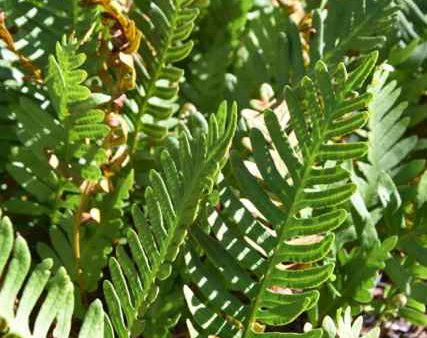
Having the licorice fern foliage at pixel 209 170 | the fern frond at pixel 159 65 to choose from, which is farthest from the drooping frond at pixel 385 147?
the fern frond at pixel 159 65

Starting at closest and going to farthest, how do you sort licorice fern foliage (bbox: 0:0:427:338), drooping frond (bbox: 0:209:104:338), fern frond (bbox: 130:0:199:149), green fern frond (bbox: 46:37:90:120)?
drooping frond (bbox: 0:209:104:338) < licorice fern foliage (bbox: 0:0:427:338) < green fern frond (bbox: 46:37:90:120) < fern frond (bbox: 130:0:199:149)

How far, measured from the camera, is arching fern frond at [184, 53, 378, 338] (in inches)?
35.8

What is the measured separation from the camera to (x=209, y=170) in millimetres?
892

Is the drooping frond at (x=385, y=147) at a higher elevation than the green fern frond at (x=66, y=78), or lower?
lower

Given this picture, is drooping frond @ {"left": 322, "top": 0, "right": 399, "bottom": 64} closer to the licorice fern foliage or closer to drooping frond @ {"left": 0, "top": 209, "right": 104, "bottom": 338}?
the licorice fern foliage

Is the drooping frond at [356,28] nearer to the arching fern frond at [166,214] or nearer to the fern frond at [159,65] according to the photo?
the fern frond at [159,65]

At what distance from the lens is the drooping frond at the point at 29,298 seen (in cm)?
81

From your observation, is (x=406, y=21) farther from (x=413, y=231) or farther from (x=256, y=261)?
(x=256, y=261)

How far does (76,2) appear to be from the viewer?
47.3 inches

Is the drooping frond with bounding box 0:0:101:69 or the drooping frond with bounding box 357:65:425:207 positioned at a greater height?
the drooping frond with bounding box 0:0:101:69

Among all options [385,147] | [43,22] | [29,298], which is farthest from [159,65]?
[29,298]

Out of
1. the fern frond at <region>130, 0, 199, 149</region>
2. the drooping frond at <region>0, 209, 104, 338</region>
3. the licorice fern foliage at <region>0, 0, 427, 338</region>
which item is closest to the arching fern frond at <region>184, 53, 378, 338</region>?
the licorice fern foliage at <region>0, 0, 427, 338</region>

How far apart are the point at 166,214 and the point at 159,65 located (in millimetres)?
357

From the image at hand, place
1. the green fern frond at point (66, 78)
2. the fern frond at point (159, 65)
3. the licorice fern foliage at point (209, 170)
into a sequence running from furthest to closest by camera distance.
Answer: the fern frond at point (159, 65), the green fern frond at point (66, 78), the licorice fern foliage at point (209, 170)
